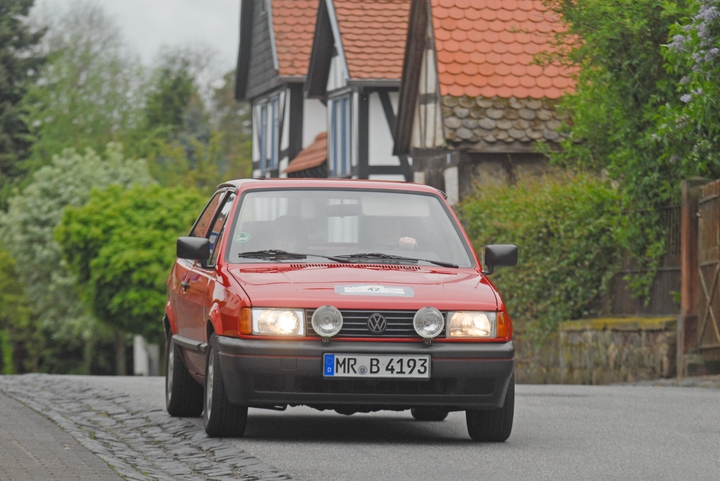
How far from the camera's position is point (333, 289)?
360 inches

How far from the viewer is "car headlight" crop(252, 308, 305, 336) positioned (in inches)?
354

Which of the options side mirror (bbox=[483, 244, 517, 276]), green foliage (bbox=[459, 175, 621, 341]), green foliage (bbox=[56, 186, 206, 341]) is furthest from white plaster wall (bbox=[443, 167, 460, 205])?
green foliage (bbox=[56, 186, 206, 341])

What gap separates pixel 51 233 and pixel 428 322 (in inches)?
2213

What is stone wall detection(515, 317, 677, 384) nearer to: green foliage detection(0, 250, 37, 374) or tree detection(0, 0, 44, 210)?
green foliage detection(0, 250, 37, 374)

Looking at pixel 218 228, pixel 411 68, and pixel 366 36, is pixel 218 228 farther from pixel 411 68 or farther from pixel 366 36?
pixel 366 36

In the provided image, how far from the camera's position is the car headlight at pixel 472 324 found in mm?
9133

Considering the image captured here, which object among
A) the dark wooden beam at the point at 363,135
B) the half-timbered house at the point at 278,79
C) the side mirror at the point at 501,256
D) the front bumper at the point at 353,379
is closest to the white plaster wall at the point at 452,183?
the dark wooden beam at the point at 363,135

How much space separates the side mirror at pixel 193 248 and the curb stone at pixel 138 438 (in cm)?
115

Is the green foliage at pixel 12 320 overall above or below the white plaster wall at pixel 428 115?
below

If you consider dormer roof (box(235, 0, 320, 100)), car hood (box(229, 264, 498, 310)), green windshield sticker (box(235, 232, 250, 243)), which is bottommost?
car hood (box(229, 264, 498, 310))

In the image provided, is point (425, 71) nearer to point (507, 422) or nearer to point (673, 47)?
point (673, 47)

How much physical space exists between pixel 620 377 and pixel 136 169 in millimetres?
49799

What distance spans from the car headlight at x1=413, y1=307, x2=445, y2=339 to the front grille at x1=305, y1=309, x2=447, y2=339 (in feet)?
0.12

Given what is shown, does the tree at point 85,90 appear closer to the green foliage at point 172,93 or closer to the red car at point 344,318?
the green foliage at point 172,93
